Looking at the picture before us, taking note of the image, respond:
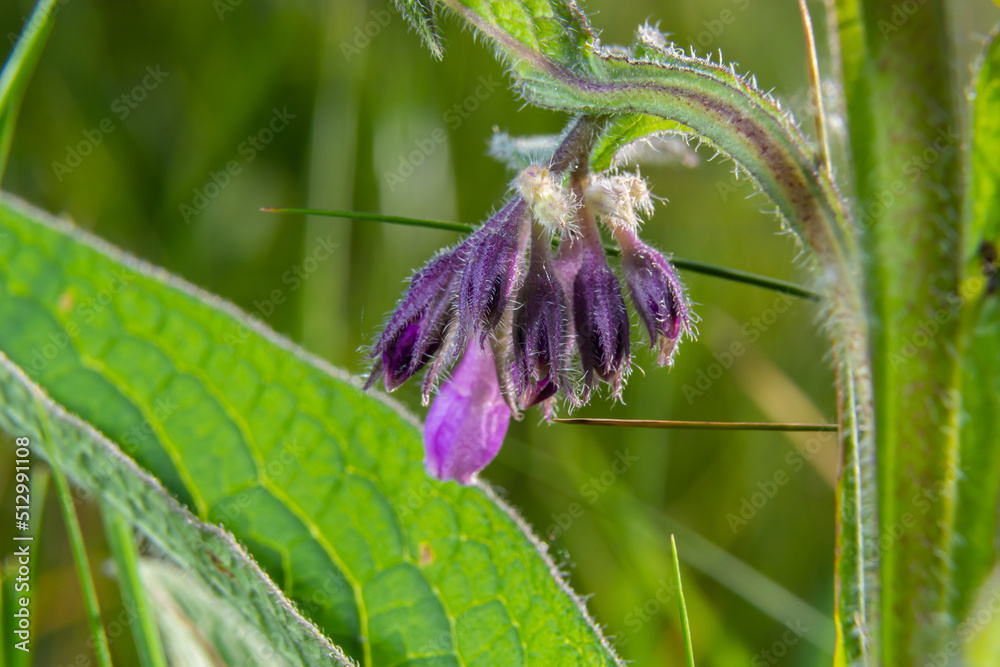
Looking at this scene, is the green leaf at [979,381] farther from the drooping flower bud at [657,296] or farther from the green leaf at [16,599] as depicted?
the green leaf at [16,599]

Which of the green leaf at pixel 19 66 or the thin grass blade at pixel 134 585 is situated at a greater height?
the green leaf at pixel 19 66

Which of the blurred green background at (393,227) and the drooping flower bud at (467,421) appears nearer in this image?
the drooping flower bud at (467,421)

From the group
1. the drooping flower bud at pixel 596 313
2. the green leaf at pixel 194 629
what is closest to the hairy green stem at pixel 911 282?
the drooping flower bud at pixel 596 313

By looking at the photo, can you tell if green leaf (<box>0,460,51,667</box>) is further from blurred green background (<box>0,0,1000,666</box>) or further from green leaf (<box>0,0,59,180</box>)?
blurred green background (<box>0,0,1000,666</box>)

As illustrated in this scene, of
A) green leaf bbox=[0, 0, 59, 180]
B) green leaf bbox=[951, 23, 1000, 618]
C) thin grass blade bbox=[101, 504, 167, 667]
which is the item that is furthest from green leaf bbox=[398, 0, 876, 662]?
thin grass blade bbox=[101, 504, 167, 667]

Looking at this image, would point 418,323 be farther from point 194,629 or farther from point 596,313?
point 194,629

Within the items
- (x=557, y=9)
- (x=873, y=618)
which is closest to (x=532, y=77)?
(x=557, y=9)

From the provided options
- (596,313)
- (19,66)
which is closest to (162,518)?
(596,313)
